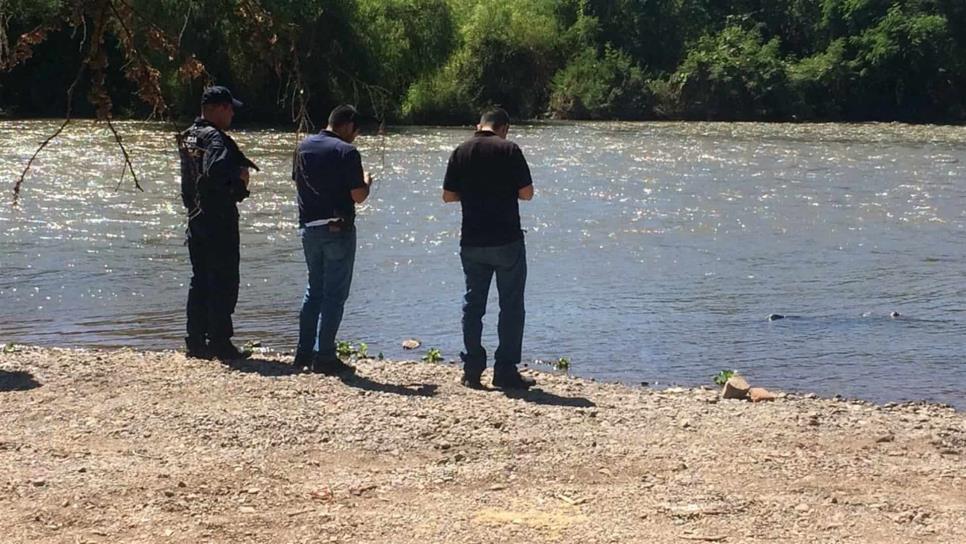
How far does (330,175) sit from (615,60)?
154 feet

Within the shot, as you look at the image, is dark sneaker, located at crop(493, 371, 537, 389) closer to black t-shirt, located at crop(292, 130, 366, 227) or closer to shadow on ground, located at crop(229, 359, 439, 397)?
shadow on ground, located at crop(229, 359, 439, 397)

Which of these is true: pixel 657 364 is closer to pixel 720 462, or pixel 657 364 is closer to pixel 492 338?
pixel 492 338

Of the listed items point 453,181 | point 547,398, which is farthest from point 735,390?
point 453,181

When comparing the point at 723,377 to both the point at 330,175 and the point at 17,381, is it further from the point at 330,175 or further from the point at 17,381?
the point at 17,381

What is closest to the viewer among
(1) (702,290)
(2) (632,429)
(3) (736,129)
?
(2) (632,429)

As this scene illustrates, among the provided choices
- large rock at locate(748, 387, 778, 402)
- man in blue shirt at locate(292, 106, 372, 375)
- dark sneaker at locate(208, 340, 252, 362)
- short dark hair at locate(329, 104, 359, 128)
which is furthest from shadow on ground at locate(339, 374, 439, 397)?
large rock at locate(748, 387, 778, 402)

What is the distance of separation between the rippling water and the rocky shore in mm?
1576

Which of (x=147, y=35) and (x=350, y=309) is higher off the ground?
(x=147, y=35)

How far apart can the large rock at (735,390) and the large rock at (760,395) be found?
36 millimetres

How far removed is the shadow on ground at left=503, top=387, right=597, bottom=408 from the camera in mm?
7980

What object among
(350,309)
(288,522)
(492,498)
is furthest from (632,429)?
(350,309)

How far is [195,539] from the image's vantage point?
17.3 ft

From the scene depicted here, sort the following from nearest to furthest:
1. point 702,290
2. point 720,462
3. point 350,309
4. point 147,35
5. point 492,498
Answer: point 147,35 < point 492,498 < point 720,462 < point 350,309 < point 702,290

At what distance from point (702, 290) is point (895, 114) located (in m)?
39.9
